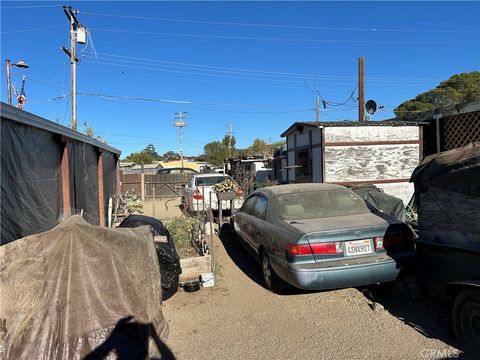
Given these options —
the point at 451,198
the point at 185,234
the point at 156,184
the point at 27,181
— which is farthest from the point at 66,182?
the point at 156,184

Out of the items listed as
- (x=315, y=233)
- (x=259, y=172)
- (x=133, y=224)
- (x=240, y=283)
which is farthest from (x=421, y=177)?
(x=259, y=172)

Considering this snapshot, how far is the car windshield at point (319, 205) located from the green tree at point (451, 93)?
29.1 meters

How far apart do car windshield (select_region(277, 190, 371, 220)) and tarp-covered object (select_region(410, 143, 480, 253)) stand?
1.17m

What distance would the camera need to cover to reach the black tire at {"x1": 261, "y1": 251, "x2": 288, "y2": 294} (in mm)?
5289

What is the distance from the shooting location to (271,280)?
5.38m

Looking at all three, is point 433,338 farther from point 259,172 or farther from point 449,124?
point 259,172

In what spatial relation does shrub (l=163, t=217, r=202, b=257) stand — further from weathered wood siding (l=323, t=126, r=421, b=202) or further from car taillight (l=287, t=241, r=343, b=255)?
weathered wood siding (l=323, t=126, r=421, b=202)

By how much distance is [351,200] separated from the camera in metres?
5.80

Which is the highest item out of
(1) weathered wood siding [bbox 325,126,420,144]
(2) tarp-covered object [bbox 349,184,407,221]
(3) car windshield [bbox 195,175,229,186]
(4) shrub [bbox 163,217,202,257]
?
(1) weathered wood siding [bbox 325,126,420,144]

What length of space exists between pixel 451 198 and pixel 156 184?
23449 millimetres

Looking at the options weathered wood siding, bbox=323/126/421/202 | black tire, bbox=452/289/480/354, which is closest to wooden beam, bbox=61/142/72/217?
black tire, bbox=452/289/480/354

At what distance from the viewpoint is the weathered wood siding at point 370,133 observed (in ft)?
38.7

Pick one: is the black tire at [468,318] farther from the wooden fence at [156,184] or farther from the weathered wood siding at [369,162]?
the wooden fence at [156,184]

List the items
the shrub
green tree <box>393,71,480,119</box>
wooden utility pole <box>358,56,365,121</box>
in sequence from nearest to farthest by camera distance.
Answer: the shrub, wooden utility pole <box>358,56,365,121</box>, green tree <box>393,71,480,119</box>
